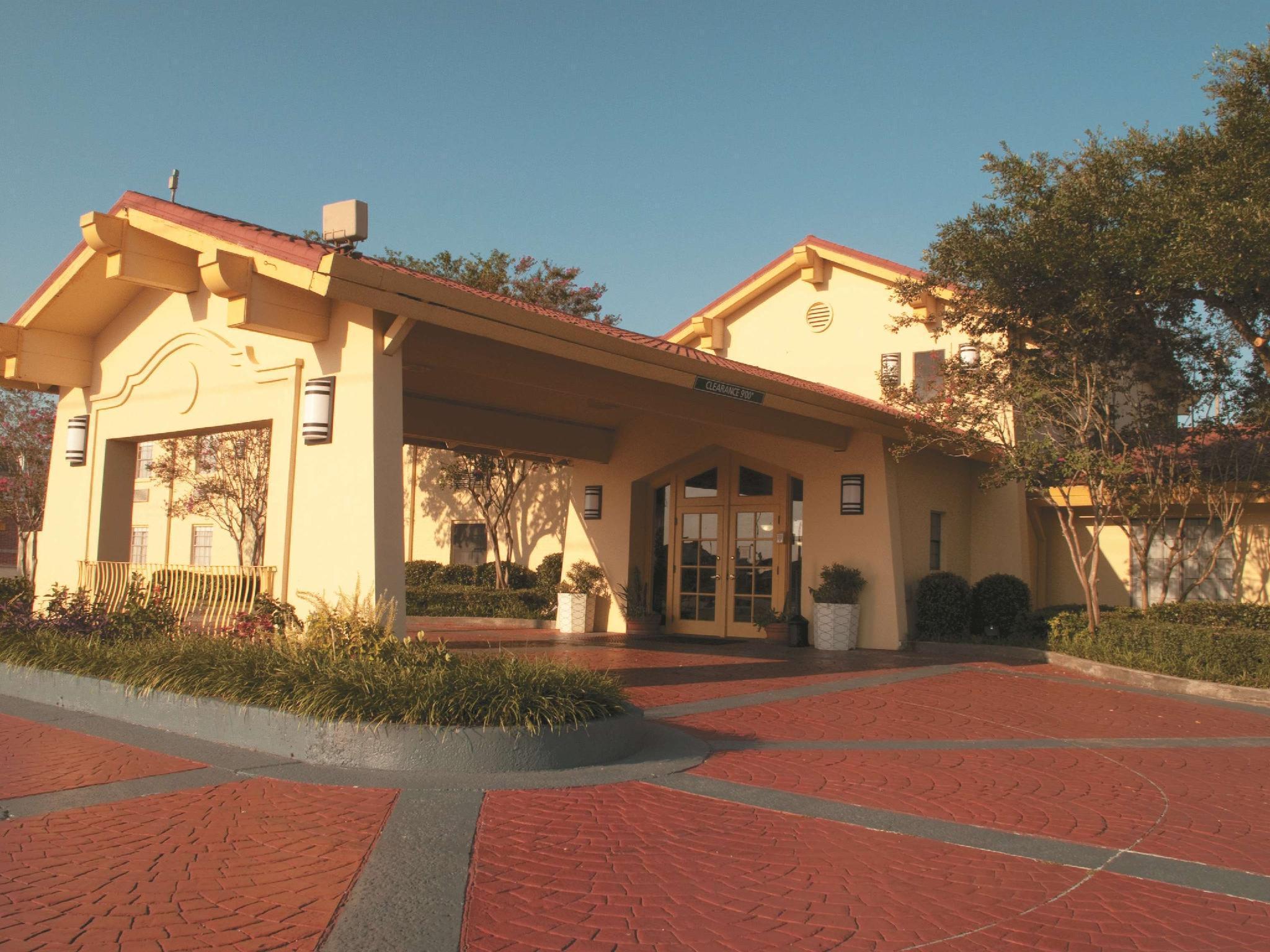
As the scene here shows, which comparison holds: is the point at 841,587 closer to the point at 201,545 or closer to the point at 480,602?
the point at 480,602

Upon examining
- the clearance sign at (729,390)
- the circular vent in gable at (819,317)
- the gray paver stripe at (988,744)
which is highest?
the circular vent in gable at (819,317)

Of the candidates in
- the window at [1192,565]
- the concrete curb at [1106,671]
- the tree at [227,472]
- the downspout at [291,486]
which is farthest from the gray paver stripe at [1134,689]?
the tree at [227,472]

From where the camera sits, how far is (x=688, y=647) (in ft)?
51.1

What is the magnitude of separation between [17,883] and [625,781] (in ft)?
11.1

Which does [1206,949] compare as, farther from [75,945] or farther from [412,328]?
[412,328]

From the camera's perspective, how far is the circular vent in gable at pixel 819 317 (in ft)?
67.1

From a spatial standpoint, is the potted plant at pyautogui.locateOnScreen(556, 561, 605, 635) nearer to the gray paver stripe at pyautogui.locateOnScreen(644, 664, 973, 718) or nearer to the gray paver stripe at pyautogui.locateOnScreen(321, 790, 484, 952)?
the gray paver stripe at pyautogui.locateOnScreen(644, 664, 973, 718)

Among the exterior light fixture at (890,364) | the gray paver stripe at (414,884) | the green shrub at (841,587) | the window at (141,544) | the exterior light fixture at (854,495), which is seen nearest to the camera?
the gray paver stripe at (414,884)

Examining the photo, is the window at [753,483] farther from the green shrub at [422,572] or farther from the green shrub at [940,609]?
the green shrub at [422,572]

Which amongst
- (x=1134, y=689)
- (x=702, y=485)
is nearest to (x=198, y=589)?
(x=702, y=485)

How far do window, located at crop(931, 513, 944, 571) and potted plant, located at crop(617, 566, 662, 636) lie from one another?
4.68 meters

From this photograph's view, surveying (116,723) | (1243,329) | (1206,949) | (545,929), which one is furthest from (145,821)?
(1243,329)

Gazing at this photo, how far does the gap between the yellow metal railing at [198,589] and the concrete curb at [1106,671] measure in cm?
973

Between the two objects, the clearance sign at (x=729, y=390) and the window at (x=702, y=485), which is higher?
the clearance sign at (x=729, y=390)
